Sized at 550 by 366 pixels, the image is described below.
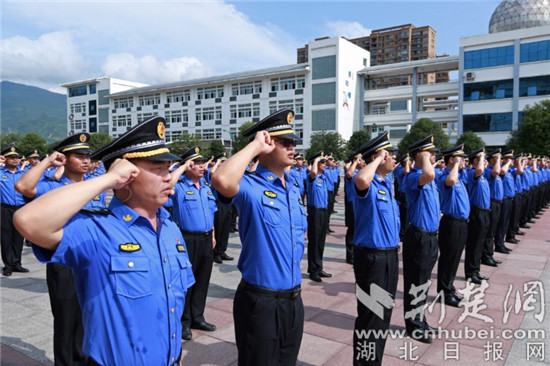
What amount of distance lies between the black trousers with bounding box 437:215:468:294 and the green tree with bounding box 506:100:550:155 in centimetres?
2592

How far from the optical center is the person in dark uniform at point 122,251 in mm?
1771

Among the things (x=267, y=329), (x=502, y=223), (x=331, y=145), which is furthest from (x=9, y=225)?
(x=331, y=145)

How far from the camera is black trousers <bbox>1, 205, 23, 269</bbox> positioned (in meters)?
7.34

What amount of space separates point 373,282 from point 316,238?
3.42 m

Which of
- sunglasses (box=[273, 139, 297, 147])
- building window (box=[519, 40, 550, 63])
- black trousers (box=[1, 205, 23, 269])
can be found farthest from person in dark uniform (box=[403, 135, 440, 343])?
building window (box=[519, 40, 550, 63])

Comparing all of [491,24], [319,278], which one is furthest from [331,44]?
[319,278]

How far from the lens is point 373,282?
153 inches

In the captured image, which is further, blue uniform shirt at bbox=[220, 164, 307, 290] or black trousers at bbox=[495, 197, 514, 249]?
black trousers at bbox=[495, 197, 514, 249]

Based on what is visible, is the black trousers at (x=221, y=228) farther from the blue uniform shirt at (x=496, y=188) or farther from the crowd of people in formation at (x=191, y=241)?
the blue uniform shirt at (x=496, y=188)

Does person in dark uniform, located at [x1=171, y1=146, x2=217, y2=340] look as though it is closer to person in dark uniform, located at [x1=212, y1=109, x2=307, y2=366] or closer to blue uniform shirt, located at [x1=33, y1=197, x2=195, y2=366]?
person in dark uniform, located at [x1=212, y1=109, x2=307, y2=366]

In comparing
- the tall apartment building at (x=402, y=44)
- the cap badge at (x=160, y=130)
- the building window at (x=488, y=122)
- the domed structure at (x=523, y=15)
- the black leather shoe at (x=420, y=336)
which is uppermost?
the tall apartment building at (x=402, y=44)

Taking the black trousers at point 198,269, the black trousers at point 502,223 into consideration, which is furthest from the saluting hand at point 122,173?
the black trousers at point 502,223

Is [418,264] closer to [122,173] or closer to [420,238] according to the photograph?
[420,238]

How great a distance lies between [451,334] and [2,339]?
5.27m
